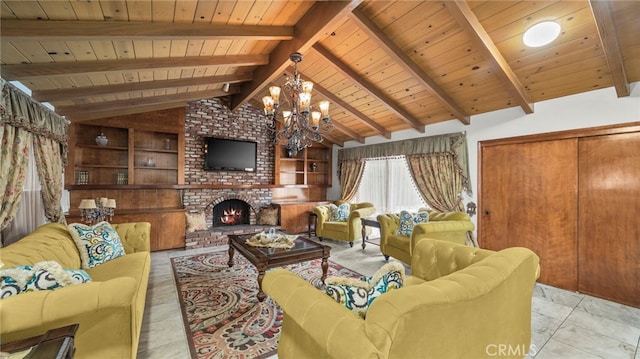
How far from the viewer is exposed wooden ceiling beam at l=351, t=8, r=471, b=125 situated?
2699 millimetres

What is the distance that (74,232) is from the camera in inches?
100

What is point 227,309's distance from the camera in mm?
2602

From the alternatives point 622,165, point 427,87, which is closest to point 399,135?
point 427,87

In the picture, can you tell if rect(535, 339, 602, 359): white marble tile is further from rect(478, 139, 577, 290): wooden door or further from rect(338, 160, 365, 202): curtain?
rect(338, 160, 365, 202): curtain

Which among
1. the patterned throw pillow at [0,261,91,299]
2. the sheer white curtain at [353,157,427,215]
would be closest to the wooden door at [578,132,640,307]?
the sheer white curtain at [353,157,427,215]

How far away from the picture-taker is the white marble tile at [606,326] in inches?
86.8

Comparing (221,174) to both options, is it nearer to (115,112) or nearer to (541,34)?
(115,112)

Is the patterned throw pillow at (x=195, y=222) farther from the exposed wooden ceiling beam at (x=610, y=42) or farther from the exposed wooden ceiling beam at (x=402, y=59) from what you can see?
the exposed wooden ceiling beam at (x=610, y=42)

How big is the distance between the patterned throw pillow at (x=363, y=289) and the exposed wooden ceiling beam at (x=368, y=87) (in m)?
2.95

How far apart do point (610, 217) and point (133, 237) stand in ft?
18.6

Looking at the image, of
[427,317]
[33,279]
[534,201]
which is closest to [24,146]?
[33,279]

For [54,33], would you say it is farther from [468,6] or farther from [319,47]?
[468,6]

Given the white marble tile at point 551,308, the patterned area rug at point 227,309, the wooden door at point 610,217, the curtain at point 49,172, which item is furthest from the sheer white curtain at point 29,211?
the wooden door at point 610,217

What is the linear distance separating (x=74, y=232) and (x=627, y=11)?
17.6 ft
